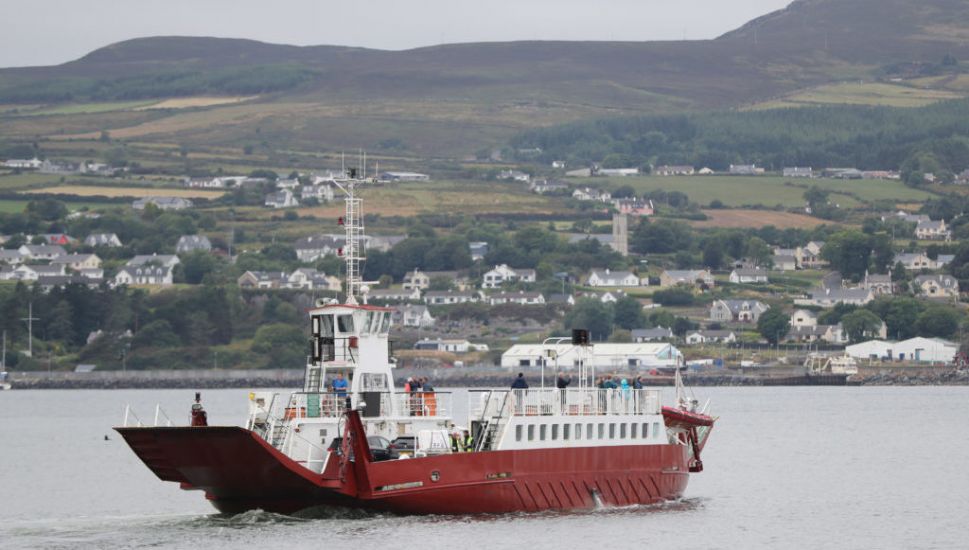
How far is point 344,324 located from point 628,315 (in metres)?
133

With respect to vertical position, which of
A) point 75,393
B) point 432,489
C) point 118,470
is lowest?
point 75,393

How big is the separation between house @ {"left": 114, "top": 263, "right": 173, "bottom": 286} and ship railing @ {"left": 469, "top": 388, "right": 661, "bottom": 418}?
143481 mm

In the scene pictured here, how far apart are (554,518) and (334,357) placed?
6.42 meters

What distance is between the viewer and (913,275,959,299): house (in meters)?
190

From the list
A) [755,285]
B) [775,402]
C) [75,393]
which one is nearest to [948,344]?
[755,285]

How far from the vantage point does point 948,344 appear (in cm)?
16512

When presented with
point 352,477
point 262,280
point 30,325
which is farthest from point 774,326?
point 352,477

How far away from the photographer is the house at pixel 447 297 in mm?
195125

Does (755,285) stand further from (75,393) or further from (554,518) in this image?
(554,518)

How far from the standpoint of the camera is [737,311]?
182250 millimetres

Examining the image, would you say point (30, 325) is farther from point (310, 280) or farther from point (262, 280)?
point (310, 280)

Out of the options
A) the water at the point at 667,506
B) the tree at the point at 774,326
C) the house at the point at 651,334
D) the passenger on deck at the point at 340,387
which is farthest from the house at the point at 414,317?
the passenger on deck at the point at 340,387

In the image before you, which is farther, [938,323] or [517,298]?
[517,298]

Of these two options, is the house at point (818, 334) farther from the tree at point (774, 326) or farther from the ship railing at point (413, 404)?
the ship railing at point (413, 404)
